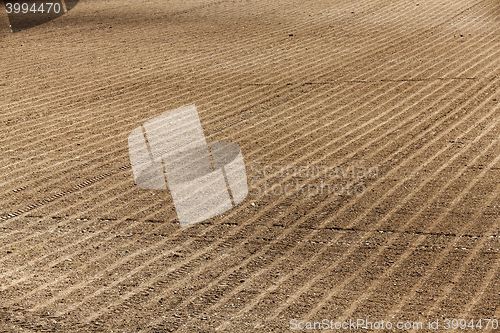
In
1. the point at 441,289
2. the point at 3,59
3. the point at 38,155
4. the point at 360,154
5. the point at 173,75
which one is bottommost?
the point at 441,289

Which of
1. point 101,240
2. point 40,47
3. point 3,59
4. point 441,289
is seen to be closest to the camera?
point 441,289

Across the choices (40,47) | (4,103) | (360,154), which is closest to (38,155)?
(4,103)

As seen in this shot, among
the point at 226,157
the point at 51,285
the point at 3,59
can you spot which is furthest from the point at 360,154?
the point at 3,59

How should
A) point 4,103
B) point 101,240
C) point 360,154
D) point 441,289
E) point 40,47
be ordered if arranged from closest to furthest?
point 441,289, point 101,240, point 360,154, point 4,103, point 40,47

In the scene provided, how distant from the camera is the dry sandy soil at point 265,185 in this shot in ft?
10.7

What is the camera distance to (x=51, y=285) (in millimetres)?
3449

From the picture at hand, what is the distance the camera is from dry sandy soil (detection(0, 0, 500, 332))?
10.7 feet

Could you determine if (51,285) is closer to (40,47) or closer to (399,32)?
(40,47)

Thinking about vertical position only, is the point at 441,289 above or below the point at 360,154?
below

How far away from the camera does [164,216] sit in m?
4.21

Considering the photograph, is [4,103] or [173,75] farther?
[173,75]

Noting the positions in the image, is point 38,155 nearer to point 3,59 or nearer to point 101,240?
point 101,240

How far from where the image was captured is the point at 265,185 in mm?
4617

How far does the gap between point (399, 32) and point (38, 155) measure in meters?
6.44
